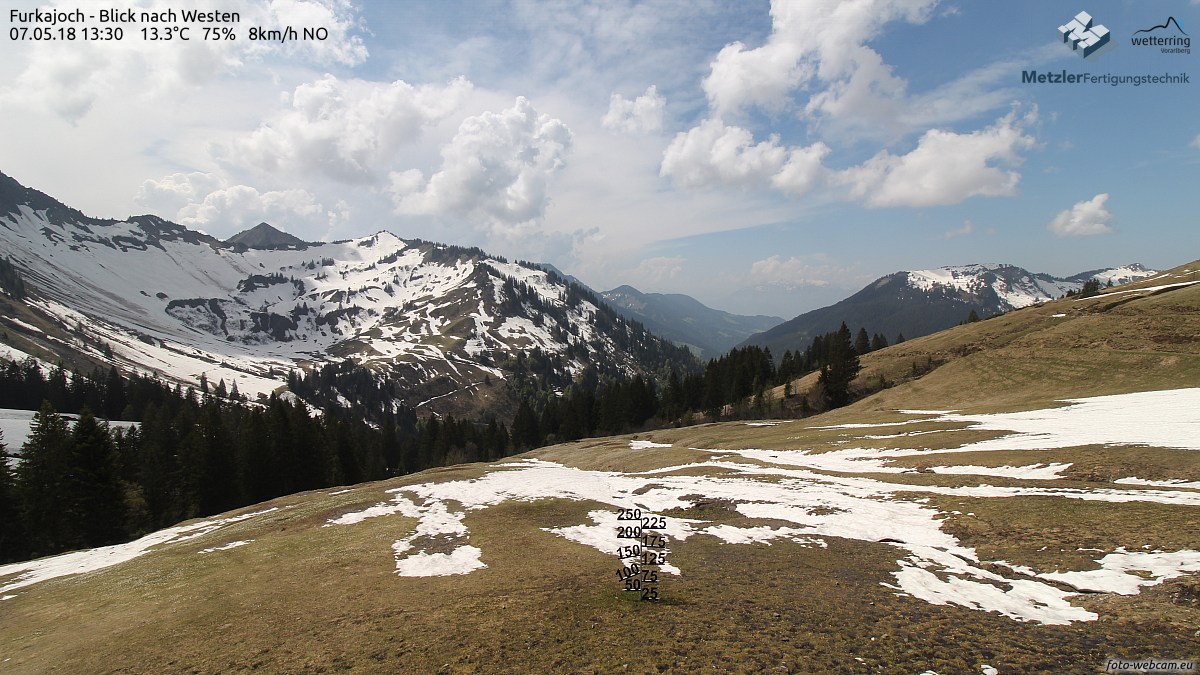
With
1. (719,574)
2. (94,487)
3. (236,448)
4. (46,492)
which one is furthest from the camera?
(236,448)

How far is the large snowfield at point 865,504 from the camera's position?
1460 cm

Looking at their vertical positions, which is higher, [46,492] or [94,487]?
[46,492]

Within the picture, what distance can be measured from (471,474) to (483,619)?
3823 centimetres

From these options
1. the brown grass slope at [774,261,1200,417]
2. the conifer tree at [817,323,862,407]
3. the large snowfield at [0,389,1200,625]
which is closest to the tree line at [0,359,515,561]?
the large snowfield at [0,389,1200,625]

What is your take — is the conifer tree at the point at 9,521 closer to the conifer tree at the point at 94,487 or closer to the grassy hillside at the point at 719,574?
the conifer tree at the point at 94,487

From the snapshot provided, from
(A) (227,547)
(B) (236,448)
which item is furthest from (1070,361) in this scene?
(B) (236,448)

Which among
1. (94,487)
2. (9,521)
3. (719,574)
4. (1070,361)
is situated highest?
(94,487)

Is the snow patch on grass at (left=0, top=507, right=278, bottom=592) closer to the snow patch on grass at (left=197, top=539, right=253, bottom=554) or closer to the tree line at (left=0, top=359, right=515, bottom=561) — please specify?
the snow patch on grass at (left=197, top=539, right=253, bottom=554)

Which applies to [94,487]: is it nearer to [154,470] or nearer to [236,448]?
[154,470]

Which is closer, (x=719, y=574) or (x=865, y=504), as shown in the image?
(x=719, y=574)

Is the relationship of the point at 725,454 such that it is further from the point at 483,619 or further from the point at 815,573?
the point at 483,619

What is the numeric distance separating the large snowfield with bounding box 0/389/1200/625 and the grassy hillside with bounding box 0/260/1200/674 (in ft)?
0.61

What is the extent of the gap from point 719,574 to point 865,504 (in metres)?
13.3

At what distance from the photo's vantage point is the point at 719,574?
683 inches
